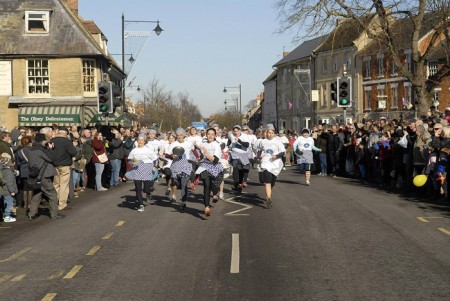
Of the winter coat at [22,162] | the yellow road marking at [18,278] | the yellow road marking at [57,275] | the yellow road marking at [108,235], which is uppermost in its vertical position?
the winter coat at [22,162]

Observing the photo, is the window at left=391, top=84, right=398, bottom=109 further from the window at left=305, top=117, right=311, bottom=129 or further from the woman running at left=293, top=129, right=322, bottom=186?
the woman running at left=293, top=129, right=322, bottom=186

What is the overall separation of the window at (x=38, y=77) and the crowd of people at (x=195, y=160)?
1810 cm

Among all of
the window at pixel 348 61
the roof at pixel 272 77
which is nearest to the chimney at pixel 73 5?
the window at pixel 348 61

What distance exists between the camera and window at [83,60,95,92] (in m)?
44.3

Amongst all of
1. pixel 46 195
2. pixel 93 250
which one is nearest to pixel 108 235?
pixel 93 250

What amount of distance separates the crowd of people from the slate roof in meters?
18.4

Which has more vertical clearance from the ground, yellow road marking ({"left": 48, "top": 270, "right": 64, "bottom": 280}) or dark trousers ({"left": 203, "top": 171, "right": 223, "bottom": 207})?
dark trousers ({"left": 203, "top": 171, "right": 223, "bottom": 207})

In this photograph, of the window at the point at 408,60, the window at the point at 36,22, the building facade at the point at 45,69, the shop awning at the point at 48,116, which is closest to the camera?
the shop awning at the point at 48,116

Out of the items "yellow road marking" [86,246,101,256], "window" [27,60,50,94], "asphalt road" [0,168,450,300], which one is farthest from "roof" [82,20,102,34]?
"yellow road marking" [86,246,101,256]

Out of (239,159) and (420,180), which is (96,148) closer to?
(239,159)

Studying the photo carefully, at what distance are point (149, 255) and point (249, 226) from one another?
3401 mm

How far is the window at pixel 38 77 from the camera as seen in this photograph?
43656 millimetres

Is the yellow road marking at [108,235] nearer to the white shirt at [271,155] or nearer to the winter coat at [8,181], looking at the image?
the winter coat at [8,181]

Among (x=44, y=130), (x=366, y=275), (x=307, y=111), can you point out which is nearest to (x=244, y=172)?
(x=44, y=130)
